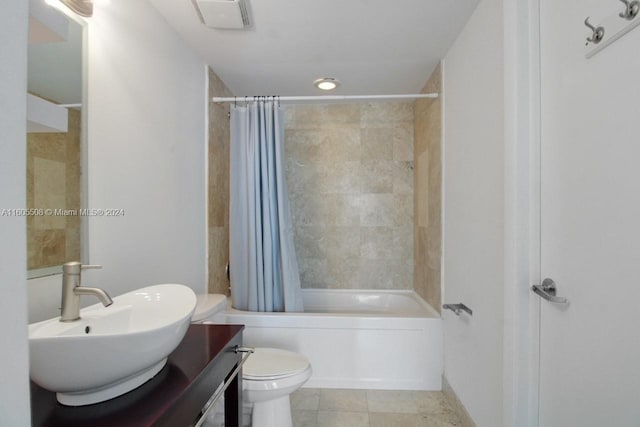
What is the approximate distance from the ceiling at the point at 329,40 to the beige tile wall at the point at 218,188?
0.22 m

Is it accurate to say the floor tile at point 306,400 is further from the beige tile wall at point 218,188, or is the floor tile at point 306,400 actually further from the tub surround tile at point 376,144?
the tub surround tile at point 376,144

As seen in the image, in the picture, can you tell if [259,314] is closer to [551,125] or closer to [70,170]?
[70,170]

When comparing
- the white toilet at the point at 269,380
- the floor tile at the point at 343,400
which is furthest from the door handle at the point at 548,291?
the floor tile at the point at 343,400

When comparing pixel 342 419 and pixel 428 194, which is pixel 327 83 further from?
pixel 342 419

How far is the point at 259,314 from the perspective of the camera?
221 centimetres

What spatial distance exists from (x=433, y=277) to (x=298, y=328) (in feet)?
3.47

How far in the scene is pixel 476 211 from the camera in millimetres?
1617

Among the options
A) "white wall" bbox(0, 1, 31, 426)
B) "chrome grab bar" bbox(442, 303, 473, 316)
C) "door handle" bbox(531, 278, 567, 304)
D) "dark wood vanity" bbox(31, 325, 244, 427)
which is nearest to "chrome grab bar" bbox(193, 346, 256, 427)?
"dark wood vanity" bbox(31, 325, 244, 427)

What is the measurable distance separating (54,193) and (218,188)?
1396 mm

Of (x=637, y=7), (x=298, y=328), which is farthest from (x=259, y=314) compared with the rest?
(x=637, y=7)

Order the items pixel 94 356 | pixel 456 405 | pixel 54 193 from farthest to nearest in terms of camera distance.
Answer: pixel 456 405 < pixel 54 193 < pixel 94 356

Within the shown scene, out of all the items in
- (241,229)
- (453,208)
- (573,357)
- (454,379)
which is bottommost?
(454,379)

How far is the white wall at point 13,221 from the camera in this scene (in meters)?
0.40

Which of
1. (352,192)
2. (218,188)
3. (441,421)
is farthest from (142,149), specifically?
(441,421)
